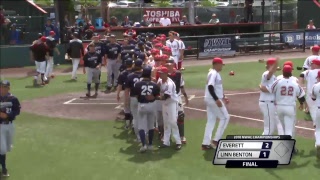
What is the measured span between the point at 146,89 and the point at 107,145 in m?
1.86

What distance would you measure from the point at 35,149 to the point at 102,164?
211cm

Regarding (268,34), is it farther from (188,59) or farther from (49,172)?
(49,172)

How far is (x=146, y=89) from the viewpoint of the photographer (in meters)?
12.4

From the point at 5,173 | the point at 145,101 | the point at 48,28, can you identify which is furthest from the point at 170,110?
the point at 48,28

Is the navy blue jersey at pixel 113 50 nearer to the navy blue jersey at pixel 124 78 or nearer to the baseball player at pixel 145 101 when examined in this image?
the navy blue jersey at pixel 124 78

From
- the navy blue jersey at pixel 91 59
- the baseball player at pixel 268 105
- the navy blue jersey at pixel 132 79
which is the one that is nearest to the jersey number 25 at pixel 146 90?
the navy blue jersey at pixel 132 79

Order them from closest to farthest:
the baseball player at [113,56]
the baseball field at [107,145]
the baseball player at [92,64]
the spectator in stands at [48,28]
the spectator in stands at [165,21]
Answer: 1. the baseball field at [107,145]
2. the baseball player at [92,64]
3. the baseball player at [113,56]
4. the spectator in stands at [48,28]
5. the spectator in stands at [165,21]

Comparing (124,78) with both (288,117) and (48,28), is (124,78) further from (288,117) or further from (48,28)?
(48,28)

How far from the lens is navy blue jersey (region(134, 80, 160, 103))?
40.5 feet

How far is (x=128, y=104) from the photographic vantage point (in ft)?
47.2

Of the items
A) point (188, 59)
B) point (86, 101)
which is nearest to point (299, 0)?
point (188, 59)
